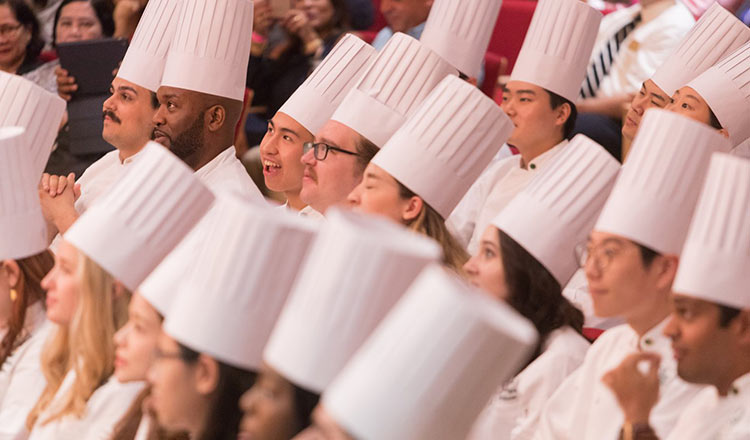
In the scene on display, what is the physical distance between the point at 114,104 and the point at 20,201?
128 cm

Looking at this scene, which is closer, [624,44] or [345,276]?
[345,276]

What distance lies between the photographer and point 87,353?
127 inches

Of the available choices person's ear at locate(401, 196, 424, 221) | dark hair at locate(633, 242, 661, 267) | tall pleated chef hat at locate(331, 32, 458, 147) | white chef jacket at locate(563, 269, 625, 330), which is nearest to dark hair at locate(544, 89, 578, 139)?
white chef jacket at locate(563, 269, 625, 330)

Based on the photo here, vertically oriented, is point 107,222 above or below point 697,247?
below

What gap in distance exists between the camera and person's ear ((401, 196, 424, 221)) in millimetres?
3682

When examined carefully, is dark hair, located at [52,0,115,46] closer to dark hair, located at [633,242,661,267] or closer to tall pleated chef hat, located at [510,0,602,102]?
tall pleated chef hat, located at [510,0,602,102]

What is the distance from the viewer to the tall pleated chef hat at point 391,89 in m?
4.09

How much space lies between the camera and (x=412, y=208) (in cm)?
369

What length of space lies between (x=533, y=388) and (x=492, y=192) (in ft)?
5.46

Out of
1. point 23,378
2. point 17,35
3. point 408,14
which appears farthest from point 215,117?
point 17,35

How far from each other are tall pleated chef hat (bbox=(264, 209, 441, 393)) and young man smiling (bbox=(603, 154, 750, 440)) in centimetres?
67

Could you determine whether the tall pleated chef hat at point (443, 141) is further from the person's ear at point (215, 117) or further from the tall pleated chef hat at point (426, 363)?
the tall pleated chef hat at point (426, 363)

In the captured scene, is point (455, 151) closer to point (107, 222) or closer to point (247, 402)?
point (107, 222)

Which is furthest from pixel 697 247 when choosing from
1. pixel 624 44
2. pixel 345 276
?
pixel 624 44
